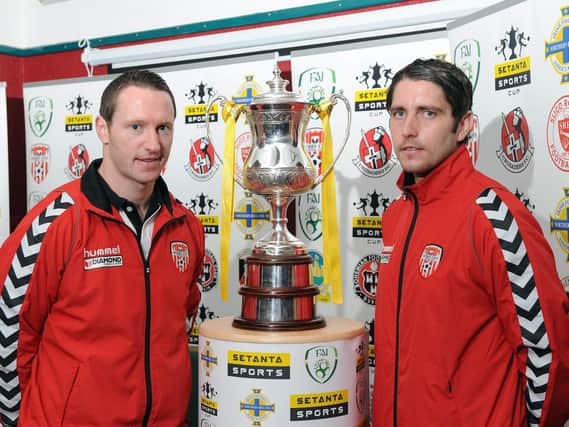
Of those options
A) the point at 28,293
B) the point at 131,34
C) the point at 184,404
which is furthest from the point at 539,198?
the point at 131,34

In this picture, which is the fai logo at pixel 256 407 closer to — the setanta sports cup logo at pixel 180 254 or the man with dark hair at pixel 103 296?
the man with dark hair at pixel 103 296

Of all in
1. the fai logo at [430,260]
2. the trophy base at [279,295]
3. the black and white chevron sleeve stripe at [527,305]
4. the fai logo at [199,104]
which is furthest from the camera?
the fai logo at [199,104]

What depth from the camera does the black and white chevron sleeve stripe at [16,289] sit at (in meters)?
1.82

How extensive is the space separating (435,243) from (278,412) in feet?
1.90

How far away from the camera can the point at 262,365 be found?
5.99ft

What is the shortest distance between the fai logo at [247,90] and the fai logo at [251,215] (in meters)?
0.37

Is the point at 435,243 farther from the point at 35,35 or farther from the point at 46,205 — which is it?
the point at 35,35

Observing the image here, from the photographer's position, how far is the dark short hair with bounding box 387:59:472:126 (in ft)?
5.70

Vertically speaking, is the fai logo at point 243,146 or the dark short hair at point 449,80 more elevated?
the dark short hair at point 449,80

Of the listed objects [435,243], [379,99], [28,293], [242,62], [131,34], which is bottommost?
[28,293]

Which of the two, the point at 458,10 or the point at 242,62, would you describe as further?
the point at 242,62

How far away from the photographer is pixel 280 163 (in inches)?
77.2

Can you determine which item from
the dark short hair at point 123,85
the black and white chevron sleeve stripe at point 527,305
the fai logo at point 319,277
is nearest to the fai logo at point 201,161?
the fai logo at point 319,277

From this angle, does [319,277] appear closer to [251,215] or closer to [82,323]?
[251,215]
